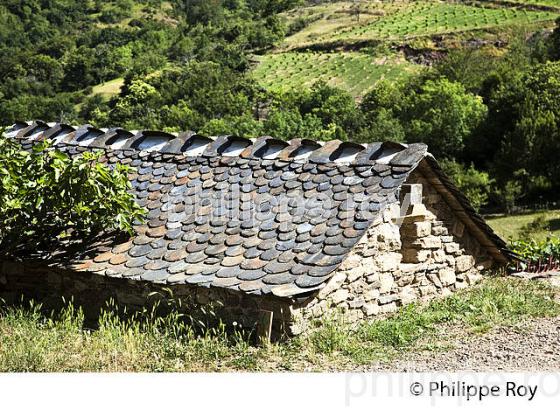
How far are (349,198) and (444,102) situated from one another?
50962mm

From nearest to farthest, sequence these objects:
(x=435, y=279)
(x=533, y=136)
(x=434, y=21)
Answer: (x=435, y=279) < (x=533, y=136) < (x=434, y=21)

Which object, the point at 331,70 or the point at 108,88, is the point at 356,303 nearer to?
the point at 331,70

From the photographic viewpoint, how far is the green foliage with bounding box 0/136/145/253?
7.37 meters

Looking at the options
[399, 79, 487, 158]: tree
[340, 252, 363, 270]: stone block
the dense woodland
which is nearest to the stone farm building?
[340, 252, 363, 270]: stone block

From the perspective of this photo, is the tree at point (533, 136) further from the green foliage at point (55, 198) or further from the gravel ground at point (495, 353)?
the green foliage at point (55, 198)

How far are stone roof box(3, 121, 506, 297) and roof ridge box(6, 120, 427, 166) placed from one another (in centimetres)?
2

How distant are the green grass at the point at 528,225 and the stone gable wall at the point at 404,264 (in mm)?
18809

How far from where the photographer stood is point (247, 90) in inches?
3295

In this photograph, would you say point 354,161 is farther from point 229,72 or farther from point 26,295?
point 229,72

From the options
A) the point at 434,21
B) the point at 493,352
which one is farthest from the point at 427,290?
the point at 434,21

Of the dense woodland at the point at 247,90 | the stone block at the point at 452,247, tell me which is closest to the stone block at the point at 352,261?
the stone block at the point at 452,247

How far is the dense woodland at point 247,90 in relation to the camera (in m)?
42.2

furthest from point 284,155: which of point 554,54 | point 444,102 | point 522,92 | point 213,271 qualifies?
point 554,54

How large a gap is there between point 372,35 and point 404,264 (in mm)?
94969
